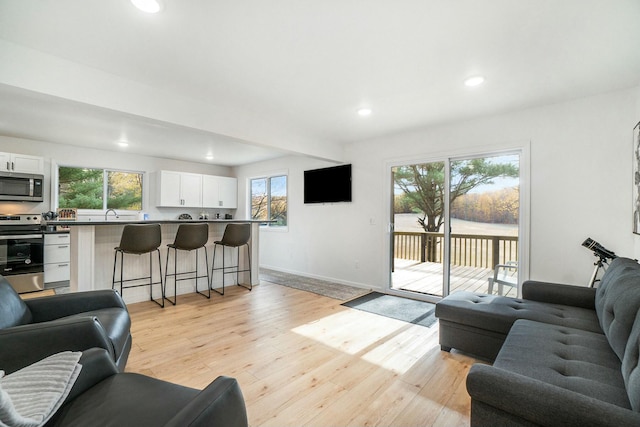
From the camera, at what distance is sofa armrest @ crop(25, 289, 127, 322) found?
6.31 feet

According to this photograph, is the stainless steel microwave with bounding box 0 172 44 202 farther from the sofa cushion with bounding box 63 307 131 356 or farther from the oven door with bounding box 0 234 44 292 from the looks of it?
the sofa cushion with bounding box 63 307 131 356

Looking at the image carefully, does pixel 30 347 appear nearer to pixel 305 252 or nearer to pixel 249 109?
pixel 249 109

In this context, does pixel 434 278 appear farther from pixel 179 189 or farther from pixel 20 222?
pixel 20 222

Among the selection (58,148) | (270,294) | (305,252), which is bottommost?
(270,294)

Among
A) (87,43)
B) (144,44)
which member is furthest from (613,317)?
(87,43)

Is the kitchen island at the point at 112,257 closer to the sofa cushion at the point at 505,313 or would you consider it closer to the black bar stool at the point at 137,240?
the black bar stool at the point at 137,240

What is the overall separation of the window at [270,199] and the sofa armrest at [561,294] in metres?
4.49

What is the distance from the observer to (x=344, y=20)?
186 cm

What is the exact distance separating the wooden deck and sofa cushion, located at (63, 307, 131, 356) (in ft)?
11.7

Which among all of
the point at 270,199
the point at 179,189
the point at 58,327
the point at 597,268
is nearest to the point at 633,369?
the point at 597,268

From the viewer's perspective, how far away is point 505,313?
7.43ft

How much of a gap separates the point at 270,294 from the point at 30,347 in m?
3.12

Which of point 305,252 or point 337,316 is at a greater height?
point 305,252

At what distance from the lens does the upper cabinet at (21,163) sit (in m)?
4.39
